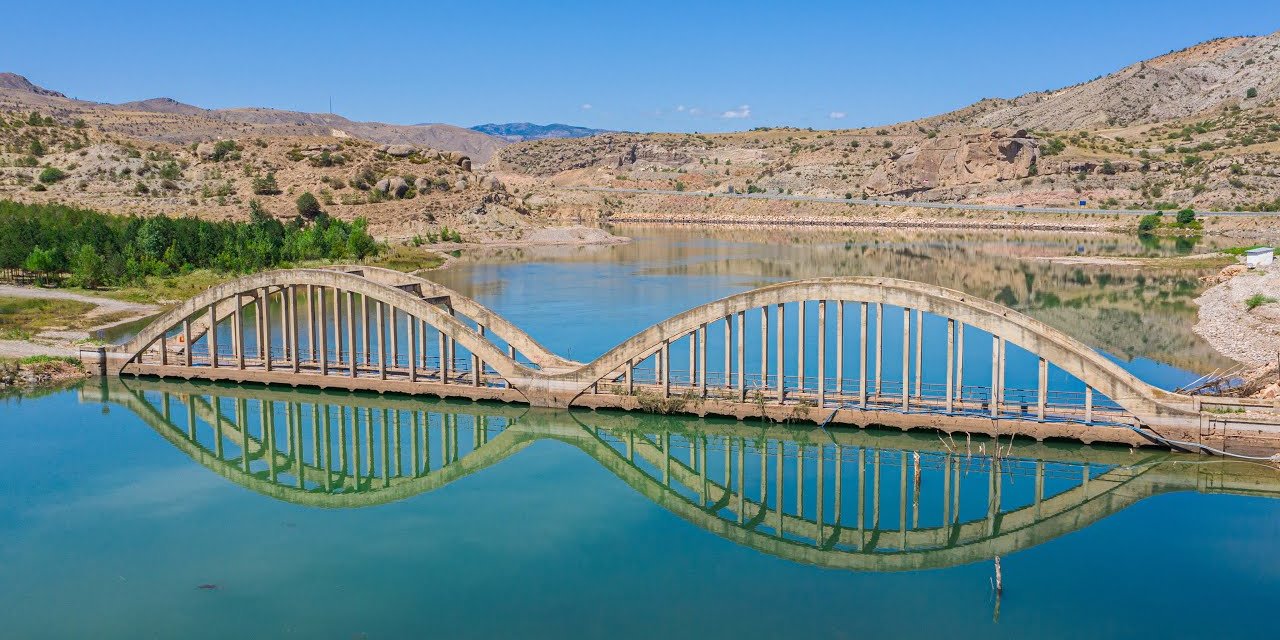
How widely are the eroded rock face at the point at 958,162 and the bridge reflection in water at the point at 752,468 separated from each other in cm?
12142

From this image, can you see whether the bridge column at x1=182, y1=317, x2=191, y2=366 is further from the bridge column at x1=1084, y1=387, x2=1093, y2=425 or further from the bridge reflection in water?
the bridge column at x1=1084, y1=387, x2=1093, y2=425

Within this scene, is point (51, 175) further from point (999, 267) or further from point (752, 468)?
point (752, 468)

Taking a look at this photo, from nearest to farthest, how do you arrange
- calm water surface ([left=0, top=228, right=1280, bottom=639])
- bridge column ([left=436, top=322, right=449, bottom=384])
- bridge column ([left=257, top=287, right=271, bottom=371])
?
1. calm water surface ([left=0, top=228, right=1280, bottom=639])
2. bridge column ([left=436, top=322, right=449, bottom=384])
3. bridge column ([left=257, top=287, right=271, bottom=371])

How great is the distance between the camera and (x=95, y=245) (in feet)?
219

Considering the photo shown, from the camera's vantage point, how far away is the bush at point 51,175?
4203 inches

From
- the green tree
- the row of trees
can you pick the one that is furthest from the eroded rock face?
the green tree

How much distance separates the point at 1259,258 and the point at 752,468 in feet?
165

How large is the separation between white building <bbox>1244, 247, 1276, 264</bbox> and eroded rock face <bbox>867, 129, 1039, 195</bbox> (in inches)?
3042

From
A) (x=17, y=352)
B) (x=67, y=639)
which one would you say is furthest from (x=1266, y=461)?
(x=17, y=352)

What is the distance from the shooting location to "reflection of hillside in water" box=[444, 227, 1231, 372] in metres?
52.2

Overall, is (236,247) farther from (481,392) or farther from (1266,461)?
(1266,461)

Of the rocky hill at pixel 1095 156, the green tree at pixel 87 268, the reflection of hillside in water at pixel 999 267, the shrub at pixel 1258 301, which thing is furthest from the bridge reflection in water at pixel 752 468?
the rocky hill at pixel 1095 156

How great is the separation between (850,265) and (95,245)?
56.4 meters

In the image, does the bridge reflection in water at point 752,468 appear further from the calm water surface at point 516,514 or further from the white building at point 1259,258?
the white building at point 1259,258
